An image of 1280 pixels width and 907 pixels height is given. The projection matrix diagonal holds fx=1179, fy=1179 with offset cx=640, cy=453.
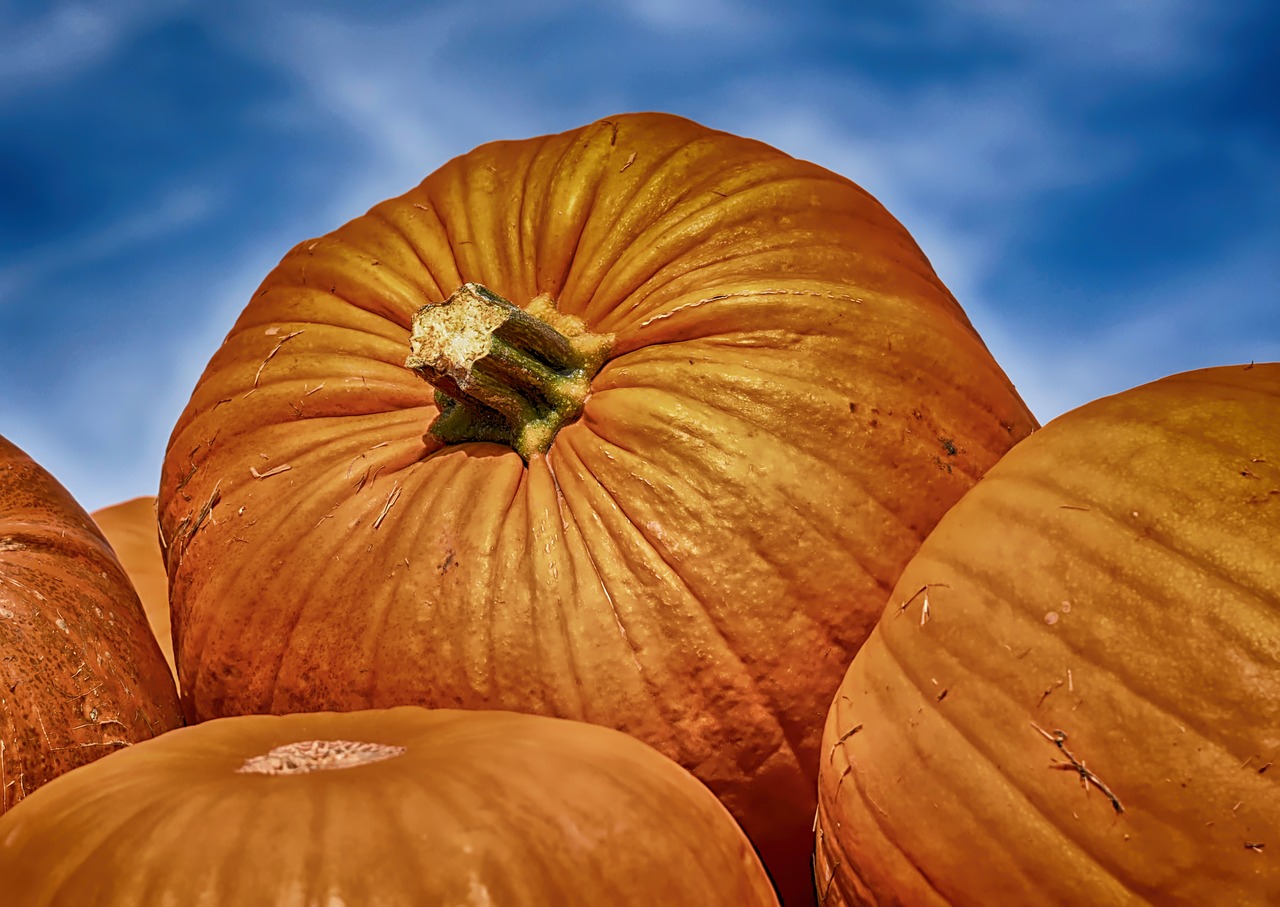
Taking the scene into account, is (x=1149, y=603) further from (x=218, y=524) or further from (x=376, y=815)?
(x=218, y=524)

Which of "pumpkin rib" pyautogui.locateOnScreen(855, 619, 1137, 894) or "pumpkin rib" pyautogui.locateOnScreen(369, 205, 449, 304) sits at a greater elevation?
"pumpkin rib" pyautogui.locateOnScreen(369, 205, 449, 304)

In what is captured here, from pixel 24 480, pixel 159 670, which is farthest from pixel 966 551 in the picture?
pixel 24 480

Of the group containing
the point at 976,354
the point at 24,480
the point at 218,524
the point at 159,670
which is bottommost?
the point at 976,354

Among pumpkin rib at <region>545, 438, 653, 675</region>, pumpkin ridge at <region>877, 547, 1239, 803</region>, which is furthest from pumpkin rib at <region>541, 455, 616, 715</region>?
pumpkin ridge at <region>877, 547, 1239, 803</region>

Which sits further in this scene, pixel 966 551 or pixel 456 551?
pixel 456 551

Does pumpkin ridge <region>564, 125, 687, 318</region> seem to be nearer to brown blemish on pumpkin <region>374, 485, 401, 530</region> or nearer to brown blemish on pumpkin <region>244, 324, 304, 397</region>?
brown blemish on pumpkin <region>374, 485, 401, 530</region>

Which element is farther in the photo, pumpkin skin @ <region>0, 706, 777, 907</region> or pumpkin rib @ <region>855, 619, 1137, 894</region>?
pumpkin rib @ <region>855, 619, 1137, 894</region>

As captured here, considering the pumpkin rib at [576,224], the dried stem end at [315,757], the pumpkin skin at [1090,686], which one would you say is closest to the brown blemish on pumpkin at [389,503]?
the pumpkin rib at [576,224]

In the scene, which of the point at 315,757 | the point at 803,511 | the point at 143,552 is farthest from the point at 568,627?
the point at 143,552
